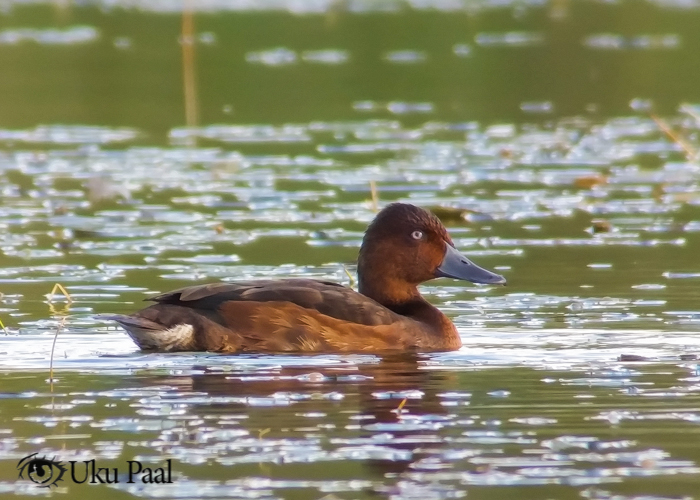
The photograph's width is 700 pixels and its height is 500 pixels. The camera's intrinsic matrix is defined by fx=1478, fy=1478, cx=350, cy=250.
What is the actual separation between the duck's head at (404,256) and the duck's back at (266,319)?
67 centimetres

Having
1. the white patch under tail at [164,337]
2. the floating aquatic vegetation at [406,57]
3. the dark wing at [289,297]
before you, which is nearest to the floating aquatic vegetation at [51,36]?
the floating aquatic vegetation at [406,57]

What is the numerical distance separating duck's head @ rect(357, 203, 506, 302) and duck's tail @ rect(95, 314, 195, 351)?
1.45 metres

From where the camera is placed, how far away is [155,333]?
8.38 metres

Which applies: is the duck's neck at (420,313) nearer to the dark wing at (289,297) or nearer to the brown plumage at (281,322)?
the brown plumage at (281,322)

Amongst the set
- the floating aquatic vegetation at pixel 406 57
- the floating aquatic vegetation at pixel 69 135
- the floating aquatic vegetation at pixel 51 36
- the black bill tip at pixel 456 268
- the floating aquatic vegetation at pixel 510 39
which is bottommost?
the black bill tip at pixel 456 268

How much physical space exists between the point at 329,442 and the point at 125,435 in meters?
0.93

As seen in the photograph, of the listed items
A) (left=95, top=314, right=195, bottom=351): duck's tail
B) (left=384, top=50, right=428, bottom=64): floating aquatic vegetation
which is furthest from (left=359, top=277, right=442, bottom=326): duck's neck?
(left=384, top=50, right=428, bottom=64): floating aquatic vegetation

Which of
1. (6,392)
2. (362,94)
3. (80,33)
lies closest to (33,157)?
(362,94)

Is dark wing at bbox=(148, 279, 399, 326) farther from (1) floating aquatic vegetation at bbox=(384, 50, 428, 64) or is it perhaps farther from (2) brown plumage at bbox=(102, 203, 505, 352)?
(1) floating aquatic vegetation at bbox=(384, 50, 428, 64)

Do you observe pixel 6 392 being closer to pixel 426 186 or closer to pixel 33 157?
pixel 426 186

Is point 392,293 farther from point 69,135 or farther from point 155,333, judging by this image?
point 69,135

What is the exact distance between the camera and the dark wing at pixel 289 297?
28.4 feet

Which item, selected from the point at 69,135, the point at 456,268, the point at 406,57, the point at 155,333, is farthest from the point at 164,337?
the point at 406,57

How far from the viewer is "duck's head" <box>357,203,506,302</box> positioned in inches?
372
